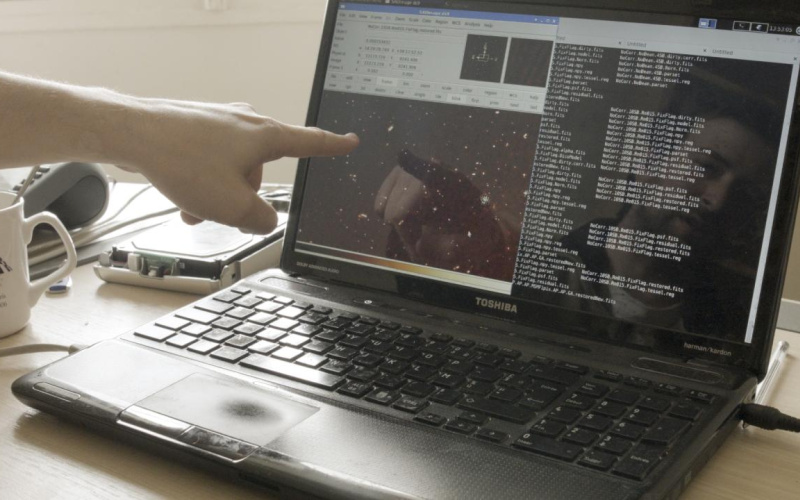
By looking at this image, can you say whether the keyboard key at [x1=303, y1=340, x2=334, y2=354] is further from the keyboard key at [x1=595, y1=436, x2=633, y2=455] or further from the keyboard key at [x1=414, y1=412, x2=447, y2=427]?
the keyboard key at [x1=595, y1=436, x2=633, y2=455]

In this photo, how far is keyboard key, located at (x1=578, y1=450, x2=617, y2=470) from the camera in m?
0.53

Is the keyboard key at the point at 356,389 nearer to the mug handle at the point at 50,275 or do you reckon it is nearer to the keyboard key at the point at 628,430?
the keyboard key at the point at 628,430

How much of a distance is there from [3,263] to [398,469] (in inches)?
19.8

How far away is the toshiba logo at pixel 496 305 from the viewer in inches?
30.2

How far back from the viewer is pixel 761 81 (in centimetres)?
68

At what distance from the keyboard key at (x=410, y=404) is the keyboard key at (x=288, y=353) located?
0.38ft

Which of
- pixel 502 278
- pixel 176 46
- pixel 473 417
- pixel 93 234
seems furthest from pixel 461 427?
pixel 176 46

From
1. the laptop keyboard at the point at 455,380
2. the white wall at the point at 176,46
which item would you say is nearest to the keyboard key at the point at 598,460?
the laptop keyboard at the point at 455,380

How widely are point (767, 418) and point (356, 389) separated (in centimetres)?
31

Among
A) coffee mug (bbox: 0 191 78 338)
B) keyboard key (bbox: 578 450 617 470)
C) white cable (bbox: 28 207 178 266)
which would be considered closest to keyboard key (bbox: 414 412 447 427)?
keyboard key (bbox: 578 450 617 470)

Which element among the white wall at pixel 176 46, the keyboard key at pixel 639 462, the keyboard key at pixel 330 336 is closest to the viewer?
the keyboard key at pixel 639 462

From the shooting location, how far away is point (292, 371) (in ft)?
2.20

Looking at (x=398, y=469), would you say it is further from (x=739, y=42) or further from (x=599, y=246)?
(x=739, y=42)

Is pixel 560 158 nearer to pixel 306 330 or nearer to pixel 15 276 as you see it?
pixel 306 330
